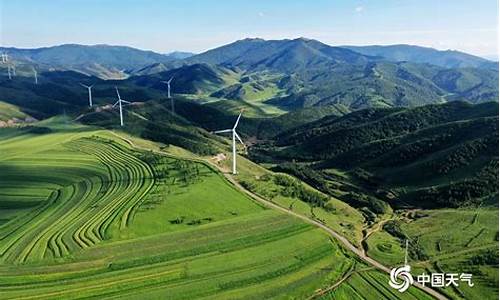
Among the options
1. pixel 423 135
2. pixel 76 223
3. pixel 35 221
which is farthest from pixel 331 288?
pixel 423 135

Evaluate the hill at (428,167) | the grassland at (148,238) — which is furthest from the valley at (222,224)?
the hill at (428,167)

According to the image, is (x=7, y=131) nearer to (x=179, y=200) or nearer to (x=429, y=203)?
(x=179, y=200)

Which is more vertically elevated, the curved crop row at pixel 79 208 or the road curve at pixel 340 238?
the curved crop row at pixel 79 208

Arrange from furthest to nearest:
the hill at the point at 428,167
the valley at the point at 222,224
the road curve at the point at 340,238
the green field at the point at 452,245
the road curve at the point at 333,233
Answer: the hill at the point at 428,167, the green field at the point at 452,245, the road curve at the point at 333,233, the road curve at the point at 340,238, the valley at the point at 222,224

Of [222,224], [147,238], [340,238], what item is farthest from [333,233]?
[147,238]

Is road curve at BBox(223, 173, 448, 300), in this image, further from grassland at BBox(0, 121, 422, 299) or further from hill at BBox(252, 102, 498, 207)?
hill at BBox(252, 102, 498, 207)

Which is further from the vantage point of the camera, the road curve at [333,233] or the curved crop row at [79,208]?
the curved crop row at [79,208]

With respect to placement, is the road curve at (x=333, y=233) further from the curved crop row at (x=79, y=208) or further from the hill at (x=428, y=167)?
the hill at (x=428, y=167)

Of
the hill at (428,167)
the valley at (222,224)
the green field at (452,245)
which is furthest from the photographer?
the hill at (428,167)
